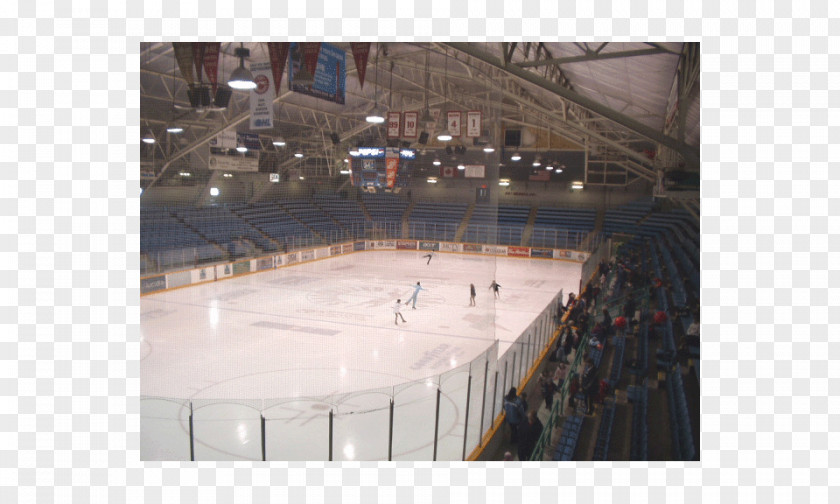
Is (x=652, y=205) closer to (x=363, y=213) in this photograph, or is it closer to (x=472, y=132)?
(x=363, y=213)

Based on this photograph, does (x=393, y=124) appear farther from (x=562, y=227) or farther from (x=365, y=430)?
(x=562, y=227)

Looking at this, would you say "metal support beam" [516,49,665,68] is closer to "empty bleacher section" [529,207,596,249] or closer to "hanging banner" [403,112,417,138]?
"hanging banner" [403,112,417,138]

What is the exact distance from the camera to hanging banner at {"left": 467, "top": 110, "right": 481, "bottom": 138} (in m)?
12.7

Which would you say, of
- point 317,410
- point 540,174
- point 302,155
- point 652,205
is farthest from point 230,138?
point 652,205

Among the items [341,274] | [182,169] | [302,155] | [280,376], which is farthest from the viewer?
[341,274]

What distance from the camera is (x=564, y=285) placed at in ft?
74.6

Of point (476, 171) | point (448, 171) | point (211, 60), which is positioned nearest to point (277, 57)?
point (211, 60)

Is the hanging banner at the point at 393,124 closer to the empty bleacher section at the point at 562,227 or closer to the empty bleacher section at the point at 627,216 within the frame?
the empty bleacher section at the point at 562,227

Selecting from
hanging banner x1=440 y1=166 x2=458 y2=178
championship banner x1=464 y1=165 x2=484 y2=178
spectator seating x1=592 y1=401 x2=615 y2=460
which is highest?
hanging banner x1=440 y1=166 x2=458 y2=178

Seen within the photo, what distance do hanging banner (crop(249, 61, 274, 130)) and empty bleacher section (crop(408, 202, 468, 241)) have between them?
1684 cm

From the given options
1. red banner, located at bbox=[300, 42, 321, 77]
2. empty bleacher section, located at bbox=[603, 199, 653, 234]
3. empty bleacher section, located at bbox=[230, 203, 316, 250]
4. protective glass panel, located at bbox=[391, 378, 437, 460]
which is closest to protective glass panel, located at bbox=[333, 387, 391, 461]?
protective glass panel, located at bbox=[391, 378, 437, 460]

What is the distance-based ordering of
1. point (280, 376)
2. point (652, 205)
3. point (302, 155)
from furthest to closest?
point (652, 205) → point (302, 155) → point (280, 376)

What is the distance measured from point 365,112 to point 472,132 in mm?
12297

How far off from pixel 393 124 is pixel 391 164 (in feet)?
5.43
